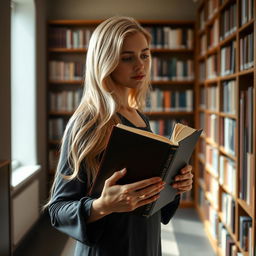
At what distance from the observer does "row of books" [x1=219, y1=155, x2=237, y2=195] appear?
2.81 m

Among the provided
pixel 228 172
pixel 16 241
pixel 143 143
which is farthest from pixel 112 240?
pixel 16 241

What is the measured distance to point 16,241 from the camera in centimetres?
339

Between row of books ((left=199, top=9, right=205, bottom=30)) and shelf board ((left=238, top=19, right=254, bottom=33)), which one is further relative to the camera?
row of books ((left=199, top=9, right=205, bottom=30))

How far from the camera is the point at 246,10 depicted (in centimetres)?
240

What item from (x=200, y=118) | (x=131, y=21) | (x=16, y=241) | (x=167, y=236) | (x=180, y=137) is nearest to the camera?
(x=180, y=137)

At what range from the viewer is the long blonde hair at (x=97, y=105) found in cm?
108

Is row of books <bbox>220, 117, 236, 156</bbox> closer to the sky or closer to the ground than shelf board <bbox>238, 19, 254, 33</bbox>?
closer to the ground

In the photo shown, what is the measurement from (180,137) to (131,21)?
431mm

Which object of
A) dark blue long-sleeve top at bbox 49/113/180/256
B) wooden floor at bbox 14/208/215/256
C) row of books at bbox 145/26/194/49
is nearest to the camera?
dark blue long-sleeve top at bbox 49/113/180/256

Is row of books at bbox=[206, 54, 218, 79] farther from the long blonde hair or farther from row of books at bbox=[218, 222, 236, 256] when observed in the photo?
the long blonde hair

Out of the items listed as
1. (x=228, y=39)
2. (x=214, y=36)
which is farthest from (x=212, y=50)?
(x=228, y=39)

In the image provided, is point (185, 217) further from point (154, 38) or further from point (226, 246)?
point (154, 38)

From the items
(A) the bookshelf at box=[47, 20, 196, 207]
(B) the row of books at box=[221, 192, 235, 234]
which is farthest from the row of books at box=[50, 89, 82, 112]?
(B) the row of books at box=[221, 192, 235, 234]

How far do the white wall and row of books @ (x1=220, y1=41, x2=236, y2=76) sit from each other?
76.7 inches
